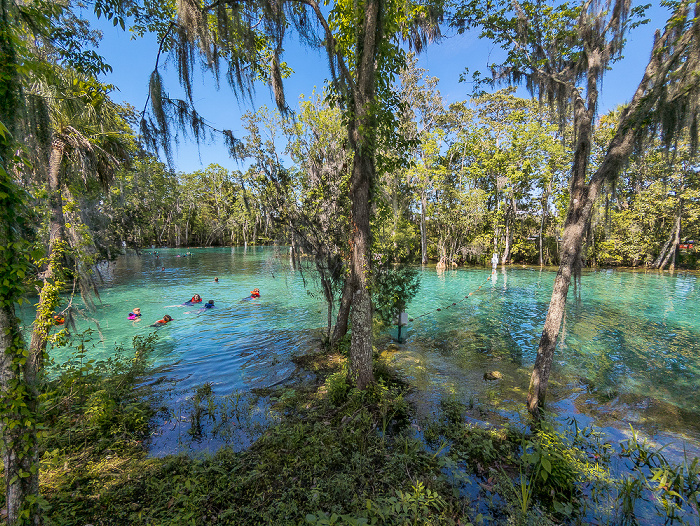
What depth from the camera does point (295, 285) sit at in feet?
68.7

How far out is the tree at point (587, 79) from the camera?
13.6 feet

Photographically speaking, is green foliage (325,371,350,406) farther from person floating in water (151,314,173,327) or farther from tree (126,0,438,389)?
person floating in water (151,314,173,327)

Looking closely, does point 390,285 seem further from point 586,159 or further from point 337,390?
point 586,159

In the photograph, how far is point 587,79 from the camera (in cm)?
473

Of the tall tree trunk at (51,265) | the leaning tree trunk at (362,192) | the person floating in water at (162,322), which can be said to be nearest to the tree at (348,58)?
the leaning tree trunk at (362,192)

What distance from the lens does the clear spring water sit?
586 cm

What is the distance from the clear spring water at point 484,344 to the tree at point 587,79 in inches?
81.3

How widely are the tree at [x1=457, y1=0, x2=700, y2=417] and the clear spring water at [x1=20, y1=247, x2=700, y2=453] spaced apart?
6.78 feet

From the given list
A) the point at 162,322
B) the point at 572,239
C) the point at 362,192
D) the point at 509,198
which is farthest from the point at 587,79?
the point at 509,198

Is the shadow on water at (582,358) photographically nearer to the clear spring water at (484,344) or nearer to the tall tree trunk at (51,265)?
the clear spring water at (484,344)

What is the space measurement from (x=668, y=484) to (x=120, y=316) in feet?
54.3

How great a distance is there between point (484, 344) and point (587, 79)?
7324mm

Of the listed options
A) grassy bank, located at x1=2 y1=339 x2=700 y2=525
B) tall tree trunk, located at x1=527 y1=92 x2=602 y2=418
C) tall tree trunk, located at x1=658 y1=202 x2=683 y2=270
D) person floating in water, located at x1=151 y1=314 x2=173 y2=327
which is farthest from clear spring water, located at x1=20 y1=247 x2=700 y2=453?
tall tree trunk, located at x1=658 y1=202 x2=683 y2=270

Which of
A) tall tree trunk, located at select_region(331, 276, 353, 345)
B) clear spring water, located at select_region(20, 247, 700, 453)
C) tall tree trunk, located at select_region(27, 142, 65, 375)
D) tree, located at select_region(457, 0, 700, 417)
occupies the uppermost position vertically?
tree, located at select_region(457, 0, 700, 417)
